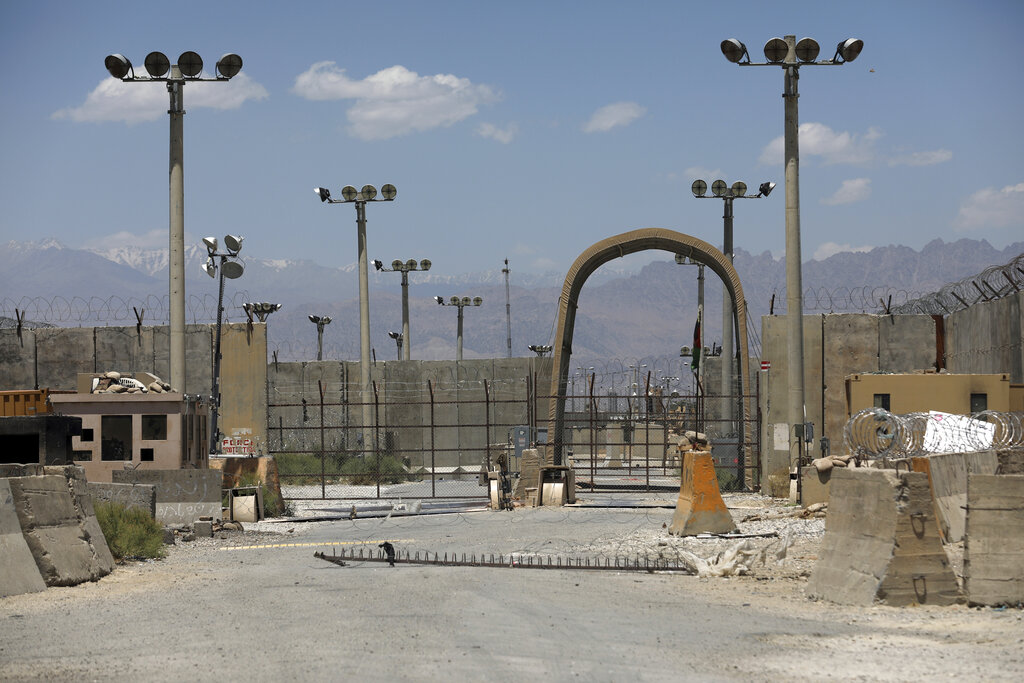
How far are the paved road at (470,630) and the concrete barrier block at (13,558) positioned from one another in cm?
25

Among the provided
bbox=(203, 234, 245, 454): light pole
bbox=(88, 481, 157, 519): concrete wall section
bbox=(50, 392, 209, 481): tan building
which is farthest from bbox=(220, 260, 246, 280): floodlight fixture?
bbox=(88, 481, 157, 519): concrete wall section

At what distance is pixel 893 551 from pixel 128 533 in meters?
10.4

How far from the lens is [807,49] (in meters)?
24.0

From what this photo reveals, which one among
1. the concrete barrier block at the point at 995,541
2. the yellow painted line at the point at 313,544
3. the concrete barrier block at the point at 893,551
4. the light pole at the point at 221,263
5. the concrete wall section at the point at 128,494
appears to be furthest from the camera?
the light pole at the point at 221,263

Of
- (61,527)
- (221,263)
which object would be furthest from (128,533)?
(221,263)

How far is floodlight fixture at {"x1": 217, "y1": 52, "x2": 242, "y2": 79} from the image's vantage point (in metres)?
24.2

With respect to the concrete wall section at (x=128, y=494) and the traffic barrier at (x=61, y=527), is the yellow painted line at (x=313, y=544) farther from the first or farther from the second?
the traffic barrier at (x=61, y=527)

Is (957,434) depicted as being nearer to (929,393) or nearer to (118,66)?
(929,393)

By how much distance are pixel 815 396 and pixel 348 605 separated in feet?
62.3

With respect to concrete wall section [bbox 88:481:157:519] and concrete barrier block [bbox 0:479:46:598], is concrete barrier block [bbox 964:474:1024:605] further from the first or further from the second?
concrete wall section [bbox 88:481:157:519]

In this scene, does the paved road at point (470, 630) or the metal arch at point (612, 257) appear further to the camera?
the metal arch at point (612, 257)

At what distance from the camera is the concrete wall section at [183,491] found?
20984 mm

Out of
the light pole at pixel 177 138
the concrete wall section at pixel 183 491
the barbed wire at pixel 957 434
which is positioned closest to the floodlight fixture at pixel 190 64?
the light pole at pixel 177 138

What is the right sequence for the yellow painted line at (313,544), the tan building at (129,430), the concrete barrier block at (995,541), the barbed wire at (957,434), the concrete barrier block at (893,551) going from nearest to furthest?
the concrete barrier block at (995,541) → the concrete barrier block at (893,551) → the barbed wire at (957,434) → the yellow painted line at (313,544) → the tan building at (129,430)
